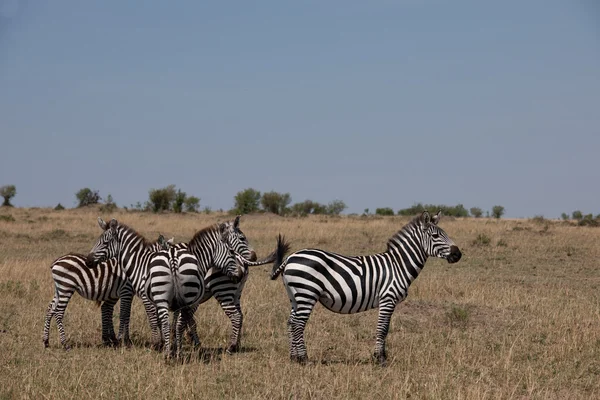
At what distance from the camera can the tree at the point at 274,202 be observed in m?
62.1

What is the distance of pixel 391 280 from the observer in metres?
9.73

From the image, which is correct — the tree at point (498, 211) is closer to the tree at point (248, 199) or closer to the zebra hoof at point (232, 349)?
the tree at point (248, 199)

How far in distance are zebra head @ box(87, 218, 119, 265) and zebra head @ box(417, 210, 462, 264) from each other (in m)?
4.60

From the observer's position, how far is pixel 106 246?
10.3 metres

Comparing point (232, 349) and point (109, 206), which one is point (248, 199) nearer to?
point (109, 206)

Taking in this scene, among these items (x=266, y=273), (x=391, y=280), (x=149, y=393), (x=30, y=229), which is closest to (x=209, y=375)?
(x=149, y=393)

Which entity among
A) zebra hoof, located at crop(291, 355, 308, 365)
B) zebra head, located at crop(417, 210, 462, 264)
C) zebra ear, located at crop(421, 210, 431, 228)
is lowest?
zebra hoof, located at crop(291, 355, 308, 365)

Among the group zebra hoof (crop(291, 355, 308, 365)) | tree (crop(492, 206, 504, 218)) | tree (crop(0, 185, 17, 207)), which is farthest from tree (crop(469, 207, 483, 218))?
zebra hoof (crop(291, 355, 308, 365))

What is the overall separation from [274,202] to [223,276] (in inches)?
2042

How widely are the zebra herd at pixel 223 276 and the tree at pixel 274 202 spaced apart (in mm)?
50748

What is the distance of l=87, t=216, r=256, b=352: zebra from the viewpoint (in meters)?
10.2

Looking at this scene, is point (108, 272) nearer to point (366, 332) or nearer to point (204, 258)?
point (204, 258)

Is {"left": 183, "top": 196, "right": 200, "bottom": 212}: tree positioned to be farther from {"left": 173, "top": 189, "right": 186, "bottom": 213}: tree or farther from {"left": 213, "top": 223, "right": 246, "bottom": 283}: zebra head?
{"left": 213, "top": 223, "right": 246, "bottom": 283}: zebra head

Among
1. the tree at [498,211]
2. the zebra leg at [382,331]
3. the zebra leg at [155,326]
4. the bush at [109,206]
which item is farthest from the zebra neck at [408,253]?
the tree at [498,211]
